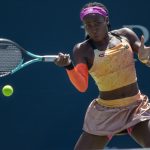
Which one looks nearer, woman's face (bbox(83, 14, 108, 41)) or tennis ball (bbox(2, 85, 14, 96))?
woman's face (bbox(83, 14, 108, 41))

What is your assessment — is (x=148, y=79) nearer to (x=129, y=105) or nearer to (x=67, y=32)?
(x=67, y=32)

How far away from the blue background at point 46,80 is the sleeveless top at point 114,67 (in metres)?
1.64

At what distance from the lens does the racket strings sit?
5824mm

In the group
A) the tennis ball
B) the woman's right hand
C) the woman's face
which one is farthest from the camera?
the tennis ball

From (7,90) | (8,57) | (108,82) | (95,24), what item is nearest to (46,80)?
(7,90)

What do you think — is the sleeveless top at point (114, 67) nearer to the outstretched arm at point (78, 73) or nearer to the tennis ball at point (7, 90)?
the outstretched arm at point (78, 73)

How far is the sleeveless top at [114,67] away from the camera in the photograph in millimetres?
4977

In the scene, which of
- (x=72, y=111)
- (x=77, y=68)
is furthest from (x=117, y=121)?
(x=72, y=111)

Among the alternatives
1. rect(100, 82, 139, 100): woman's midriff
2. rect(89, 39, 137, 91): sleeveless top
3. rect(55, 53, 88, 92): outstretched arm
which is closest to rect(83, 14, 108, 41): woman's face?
rect(89, 39, 137, 91): sleeveless top

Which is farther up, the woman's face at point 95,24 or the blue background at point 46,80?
the woman's face at point 95,24

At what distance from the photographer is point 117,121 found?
505cm

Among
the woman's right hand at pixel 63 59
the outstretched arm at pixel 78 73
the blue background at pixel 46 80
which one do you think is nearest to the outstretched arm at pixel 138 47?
the outstretched arm at pixel 78 73

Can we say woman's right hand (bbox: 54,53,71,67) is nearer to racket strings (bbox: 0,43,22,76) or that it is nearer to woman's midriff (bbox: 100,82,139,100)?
woman's midriff (bbox: 100,82,139,100)

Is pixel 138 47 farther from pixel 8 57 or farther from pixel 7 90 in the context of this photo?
pixel 7 90
